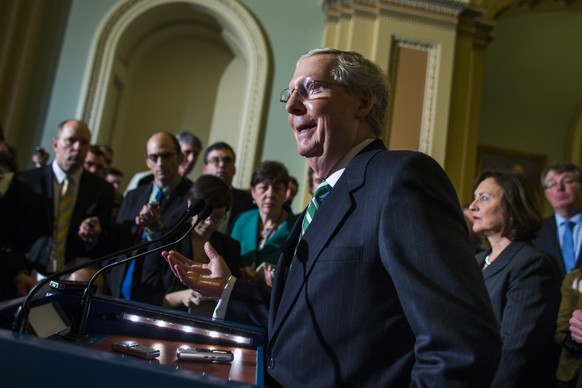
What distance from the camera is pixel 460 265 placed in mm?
909

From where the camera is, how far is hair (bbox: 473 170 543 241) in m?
2.00

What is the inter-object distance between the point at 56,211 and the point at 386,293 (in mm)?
2331

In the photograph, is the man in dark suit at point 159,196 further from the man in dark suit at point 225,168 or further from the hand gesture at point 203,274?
the hand gesture at point 203,274

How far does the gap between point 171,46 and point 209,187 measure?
4615 mm

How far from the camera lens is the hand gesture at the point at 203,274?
1364 millimetres

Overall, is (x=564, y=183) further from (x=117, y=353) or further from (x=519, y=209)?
(x=117, y=353)

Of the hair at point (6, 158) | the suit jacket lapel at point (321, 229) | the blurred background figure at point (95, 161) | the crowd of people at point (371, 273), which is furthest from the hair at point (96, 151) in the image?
the suit jacket lapel at point (321, 229)

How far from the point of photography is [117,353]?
A: 1.01 m

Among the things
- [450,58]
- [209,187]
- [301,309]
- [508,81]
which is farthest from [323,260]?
[508,81]

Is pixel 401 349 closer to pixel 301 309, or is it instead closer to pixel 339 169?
pixel 301 309

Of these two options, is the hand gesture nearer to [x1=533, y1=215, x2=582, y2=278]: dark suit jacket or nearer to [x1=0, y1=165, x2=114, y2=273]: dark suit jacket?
[x1=0, y1=165, x2=114, y2=273]: dark suit jacket

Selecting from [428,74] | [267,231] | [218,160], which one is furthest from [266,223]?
[428,74]

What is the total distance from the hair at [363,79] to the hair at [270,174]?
150 centimetres

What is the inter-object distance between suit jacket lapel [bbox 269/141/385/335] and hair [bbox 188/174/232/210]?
45.1 inches
